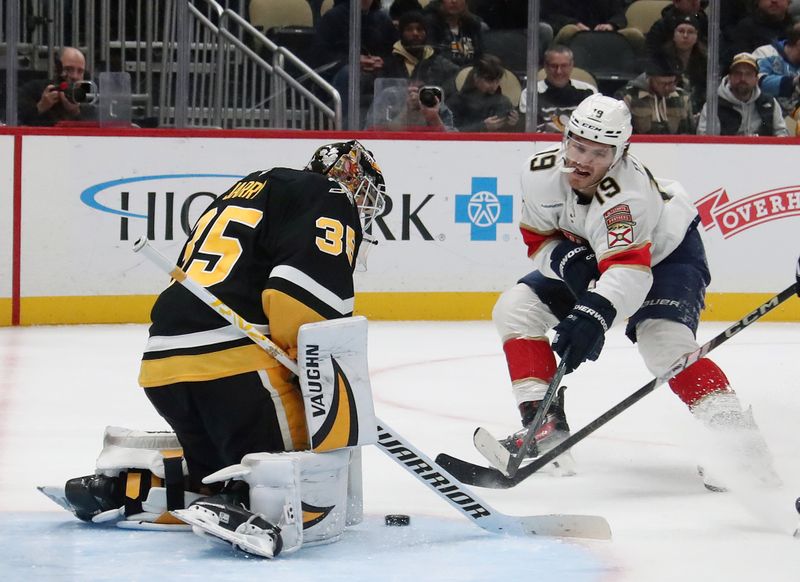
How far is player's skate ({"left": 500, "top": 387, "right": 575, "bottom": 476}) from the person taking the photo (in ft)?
11.8

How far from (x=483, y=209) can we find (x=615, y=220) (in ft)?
Result: 10.0

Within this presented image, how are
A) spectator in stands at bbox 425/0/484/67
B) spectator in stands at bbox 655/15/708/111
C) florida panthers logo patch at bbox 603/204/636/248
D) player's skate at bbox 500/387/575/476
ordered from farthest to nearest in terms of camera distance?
spectator in stands at bbox 655/15/708/111
spectator in stands at bbox 425/0/484/67
player's skate at bbox 500/387/575/476
florida panthers logo patch at bbox 603/204/636/248

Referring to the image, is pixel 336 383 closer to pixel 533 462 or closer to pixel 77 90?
pixel 533 462

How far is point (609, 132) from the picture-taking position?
135 inches

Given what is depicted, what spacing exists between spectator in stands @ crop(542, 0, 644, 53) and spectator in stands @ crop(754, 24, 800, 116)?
616 mm

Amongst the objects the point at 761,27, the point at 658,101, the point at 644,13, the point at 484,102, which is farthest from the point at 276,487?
the point at 761,27

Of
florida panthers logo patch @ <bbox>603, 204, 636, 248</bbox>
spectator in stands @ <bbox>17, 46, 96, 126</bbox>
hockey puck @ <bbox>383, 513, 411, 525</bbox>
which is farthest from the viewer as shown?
spectator in stands @ <bbox>17, 46, 96, 126</bbox>

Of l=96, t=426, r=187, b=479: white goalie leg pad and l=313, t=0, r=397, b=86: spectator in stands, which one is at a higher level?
l=313, t=0, r=397, b=86: spectator in stands

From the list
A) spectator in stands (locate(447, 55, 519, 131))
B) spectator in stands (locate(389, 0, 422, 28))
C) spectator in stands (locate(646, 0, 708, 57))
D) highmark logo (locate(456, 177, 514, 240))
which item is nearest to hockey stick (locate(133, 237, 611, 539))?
highmark logo (locate(456, 177, 514, 240))

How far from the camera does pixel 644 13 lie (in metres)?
6.95

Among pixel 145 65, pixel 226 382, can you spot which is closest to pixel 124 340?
pixel 145 65

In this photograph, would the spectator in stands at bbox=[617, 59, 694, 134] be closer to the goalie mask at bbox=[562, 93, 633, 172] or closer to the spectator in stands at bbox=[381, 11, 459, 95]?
the spectator in stands at bbox=[381, 11, 459, 95]

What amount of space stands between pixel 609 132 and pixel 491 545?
1.12 m

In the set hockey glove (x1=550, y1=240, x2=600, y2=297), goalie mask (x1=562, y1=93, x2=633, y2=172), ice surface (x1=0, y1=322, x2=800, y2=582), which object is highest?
goalie mask (x1=562, y1=93, x2=633, y2=172)
